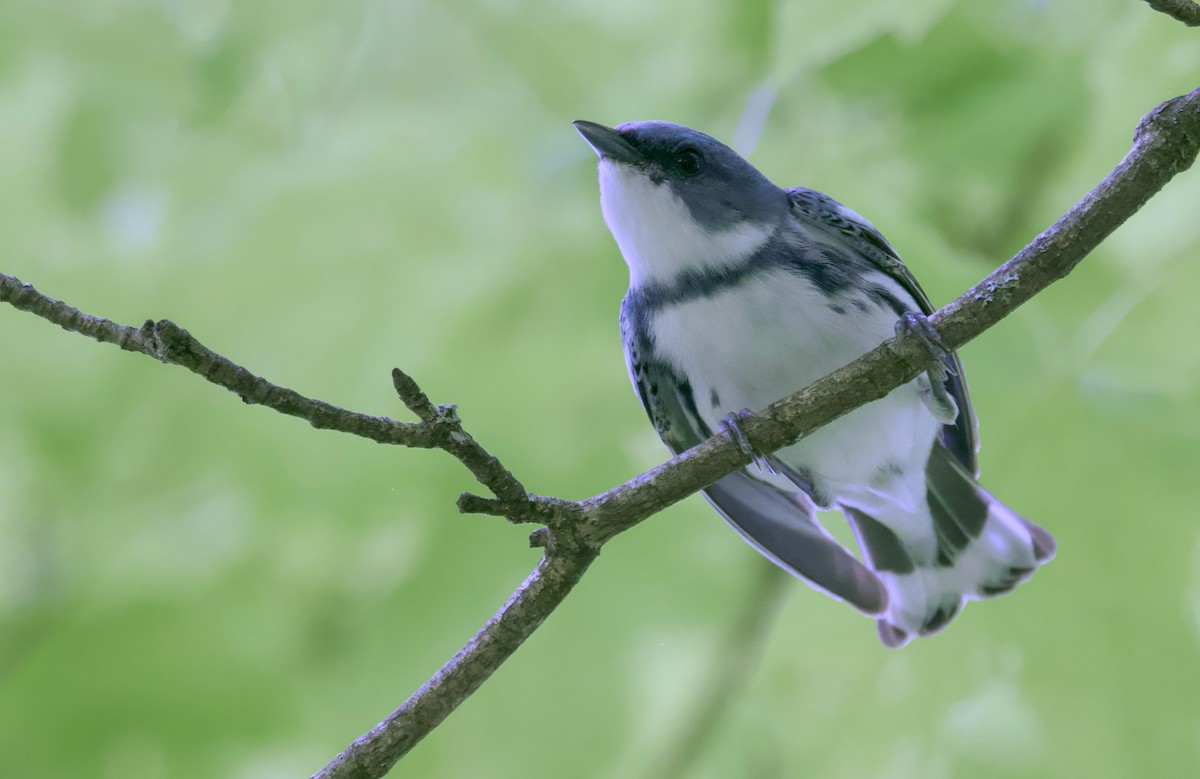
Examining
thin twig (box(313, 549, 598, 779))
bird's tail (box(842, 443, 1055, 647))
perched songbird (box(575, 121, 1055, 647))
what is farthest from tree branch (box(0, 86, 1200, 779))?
bird's tail (box(842, 443, 1055, 647))

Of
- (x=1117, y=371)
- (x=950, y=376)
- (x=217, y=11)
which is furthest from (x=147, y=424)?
(x=1117, y=371)

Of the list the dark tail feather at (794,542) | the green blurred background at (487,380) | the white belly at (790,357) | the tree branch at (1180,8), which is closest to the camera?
the tree branch at (1180,8)

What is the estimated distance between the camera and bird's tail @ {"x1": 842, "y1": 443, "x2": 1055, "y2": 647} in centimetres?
160

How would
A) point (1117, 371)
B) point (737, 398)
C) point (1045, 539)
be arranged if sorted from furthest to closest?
point (1117, 371), point (1045, 539), point (737, 398)

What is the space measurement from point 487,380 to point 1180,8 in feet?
3.68

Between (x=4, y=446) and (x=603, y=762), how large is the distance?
3.63 ft

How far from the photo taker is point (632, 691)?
→ 1.83 m

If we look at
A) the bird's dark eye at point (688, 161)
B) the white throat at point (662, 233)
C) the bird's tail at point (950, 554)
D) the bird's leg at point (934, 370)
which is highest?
the bird's dark eye at point (688, 161)

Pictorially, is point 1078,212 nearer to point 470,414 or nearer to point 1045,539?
point 1045,539

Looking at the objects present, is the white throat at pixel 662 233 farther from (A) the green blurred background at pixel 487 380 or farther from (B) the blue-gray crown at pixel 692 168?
(A) the green blurred background at pixel 487 380

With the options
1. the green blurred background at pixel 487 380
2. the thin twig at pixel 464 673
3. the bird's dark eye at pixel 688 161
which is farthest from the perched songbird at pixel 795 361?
the thin twig at pixel 464 673

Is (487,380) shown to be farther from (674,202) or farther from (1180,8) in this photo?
(1180,8)

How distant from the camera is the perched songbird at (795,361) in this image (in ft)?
4.58

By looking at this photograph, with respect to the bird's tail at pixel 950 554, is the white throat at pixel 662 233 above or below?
above
